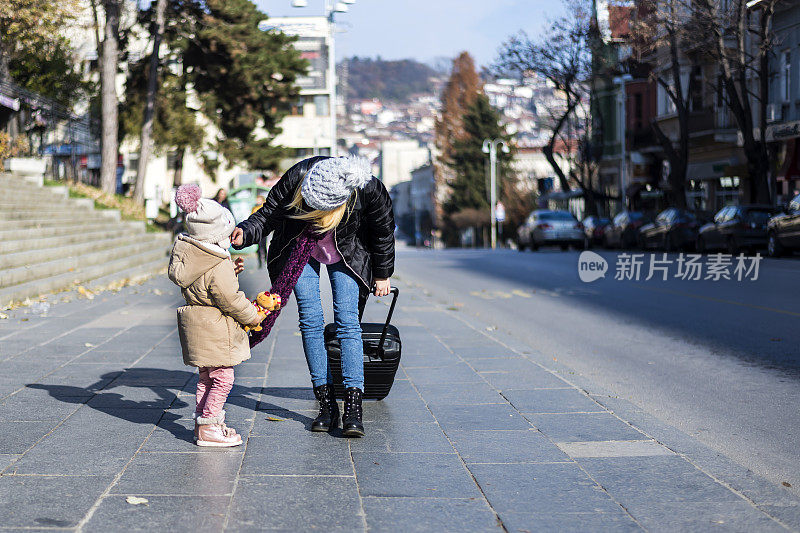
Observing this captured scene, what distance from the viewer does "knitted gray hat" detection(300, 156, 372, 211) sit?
19.0 feet

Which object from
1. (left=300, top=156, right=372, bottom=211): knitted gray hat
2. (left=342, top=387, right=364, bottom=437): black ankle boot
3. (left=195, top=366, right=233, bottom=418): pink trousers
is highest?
(left=300, top=156, right=372, bottom=211): knitted gray hat

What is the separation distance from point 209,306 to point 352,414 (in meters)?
1.05

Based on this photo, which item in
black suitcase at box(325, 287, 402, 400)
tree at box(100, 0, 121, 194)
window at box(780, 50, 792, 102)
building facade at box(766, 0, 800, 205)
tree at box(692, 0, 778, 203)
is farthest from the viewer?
window at box(780, 50, 792, 102)

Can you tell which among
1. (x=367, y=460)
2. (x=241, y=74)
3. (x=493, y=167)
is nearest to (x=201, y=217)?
(x=367, y=460)

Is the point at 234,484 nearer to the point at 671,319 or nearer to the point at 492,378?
the point at 492,378

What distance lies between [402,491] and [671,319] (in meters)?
9.60

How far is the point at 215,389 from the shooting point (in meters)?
5.81

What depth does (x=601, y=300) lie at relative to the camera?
16797 millimetres

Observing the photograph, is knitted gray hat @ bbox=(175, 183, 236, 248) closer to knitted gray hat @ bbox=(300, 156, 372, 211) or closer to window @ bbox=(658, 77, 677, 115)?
knitted gray hat @ bbox=(300, 156, 372, 211)

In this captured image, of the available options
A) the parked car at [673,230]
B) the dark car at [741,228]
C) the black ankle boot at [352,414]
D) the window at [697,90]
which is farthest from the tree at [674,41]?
the black ankle boot at [352,414]

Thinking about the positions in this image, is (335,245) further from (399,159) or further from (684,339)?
(399,159)

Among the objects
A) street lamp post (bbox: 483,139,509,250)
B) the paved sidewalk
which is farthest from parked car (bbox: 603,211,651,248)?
street lamp post (bbox: 483,139,509,250)

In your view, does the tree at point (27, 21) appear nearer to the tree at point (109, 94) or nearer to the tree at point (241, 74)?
the tree at point (109, 94)

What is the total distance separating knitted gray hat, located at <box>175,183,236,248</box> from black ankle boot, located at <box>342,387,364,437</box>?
1206 mm
